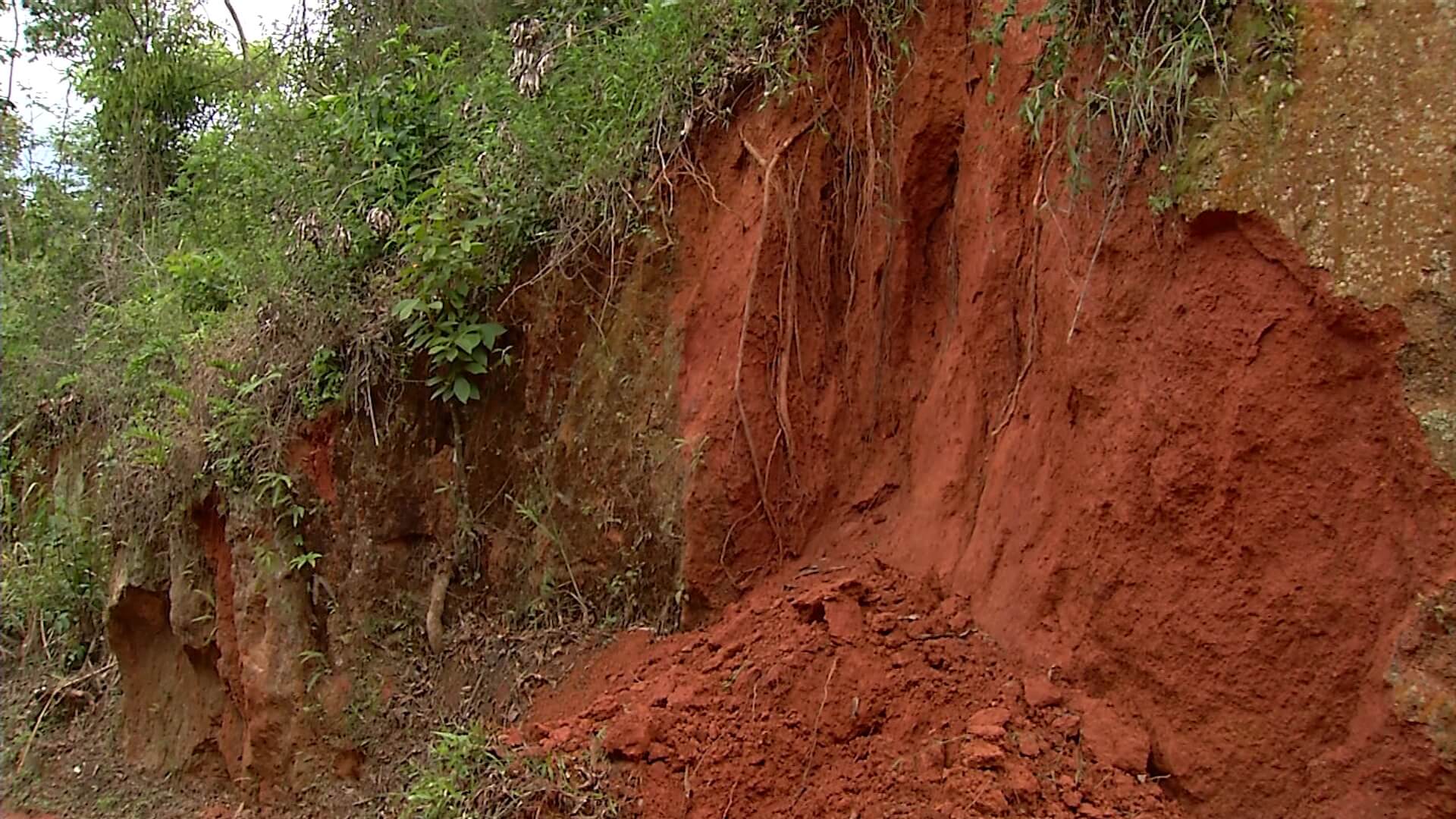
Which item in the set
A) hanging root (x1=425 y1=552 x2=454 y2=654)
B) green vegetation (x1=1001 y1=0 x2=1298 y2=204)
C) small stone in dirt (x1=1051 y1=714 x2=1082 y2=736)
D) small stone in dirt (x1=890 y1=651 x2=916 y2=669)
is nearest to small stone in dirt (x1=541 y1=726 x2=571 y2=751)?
small stone in dirt (x1=890 y1=651 x2=916 y2=669)

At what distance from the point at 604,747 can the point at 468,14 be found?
5162 mm

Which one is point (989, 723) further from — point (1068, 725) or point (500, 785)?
point (500, 785)

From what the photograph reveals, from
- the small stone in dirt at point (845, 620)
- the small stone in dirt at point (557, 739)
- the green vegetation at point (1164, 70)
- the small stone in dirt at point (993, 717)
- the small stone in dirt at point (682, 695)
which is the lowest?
the small stone in dirt at point (557, 739)

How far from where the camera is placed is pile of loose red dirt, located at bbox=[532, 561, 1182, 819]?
11.8 ft

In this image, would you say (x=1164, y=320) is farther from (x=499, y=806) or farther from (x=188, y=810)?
(x=188, y=810)

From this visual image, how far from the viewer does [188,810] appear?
683 cm

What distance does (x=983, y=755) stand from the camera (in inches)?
144

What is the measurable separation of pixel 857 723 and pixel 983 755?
49 cm

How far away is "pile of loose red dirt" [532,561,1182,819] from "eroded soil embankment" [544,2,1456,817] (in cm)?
11

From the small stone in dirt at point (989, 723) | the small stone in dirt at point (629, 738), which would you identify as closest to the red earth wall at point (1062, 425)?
the small stone in dirt at point (989, 723)

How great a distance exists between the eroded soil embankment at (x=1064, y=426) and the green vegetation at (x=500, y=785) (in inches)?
29.7

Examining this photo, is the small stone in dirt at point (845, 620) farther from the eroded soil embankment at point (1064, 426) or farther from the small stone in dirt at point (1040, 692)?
the small stone in dirt at point (1040, 692)

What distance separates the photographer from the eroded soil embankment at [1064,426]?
10.7ft

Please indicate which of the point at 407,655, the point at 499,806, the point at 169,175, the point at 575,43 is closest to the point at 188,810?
the point at 407,655
